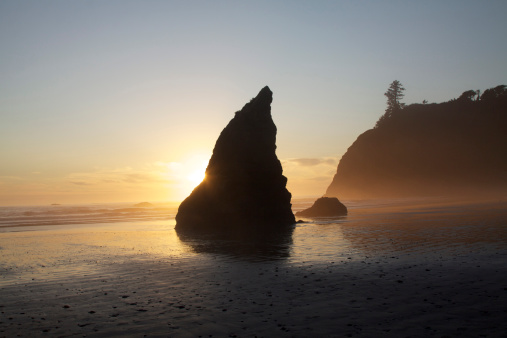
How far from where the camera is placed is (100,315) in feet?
36.7

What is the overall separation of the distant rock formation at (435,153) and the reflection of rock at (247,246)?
374ft

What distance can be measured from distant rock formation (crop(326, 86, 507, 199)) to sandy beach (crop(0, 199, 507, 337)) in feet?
393

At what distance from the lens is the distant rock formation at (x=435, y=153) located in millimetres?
129500

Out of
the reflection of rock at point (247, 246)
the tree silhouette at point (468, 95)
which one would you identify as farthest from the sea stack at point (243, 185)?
the tree silhouette at point (468, 95)

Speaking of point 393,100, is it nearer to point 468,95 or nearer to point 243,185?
point 468,95

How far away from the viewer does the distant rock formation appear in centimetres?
12950

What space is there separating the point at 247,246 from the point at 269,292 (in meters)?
12.7

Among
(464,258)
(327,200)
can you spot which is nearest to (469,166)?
(327,200)

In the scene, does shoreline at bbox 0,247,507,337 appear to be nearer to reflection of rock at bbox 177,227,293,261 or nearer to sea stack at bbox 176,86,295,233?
reflection of rock at bbox 177,227,293,261

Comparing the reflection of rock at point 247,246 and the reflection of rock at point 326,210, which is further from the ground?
the reflection of rock at point 326,210

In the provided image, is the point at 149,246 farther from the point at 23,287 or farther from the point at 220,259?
the point at 23,287

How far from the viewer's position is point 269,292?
13.4 m

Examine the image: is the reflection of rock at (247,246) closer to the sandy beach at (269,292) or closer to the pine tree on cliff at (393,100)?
the sandy beach at (269,292)

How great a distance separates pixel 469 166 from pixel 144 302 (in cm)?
14506
